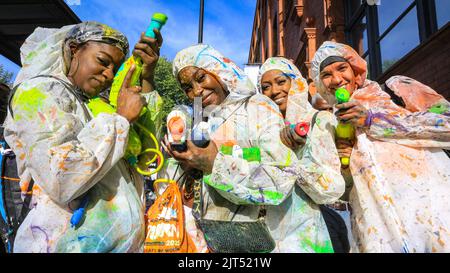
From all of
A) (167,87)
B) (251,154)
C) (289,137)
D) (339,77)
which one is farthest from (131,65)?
(167,87)

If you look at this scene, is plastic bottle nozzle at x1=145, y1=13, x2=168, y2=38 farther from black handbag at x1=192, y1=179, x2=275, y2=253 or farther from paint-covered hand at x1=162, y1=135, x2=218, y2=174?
black handbag at x1=192, y1=179, x2=275, y2=253

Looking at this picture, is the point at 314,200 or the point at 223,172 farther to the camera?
the point at 314,200

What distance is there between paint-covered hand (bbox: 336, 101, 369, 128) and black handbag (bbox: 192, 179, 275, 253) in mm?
783

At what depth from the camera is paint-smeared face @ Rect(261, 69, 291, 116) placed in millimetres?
2381

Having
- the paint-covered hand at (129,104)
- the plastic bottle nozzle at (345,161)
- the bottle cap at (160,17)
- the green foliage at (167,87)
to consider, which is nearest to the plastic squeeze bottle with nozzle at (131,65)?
the bottle cap at (160,17)

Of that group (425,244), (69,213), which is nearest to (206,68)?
(69,213)

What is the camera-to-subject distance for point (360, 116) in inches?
69.0

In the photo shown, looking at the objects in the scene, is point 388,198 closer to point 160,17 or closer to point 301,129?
point 301,129

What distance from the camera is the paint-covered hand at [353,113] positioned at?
5.73 feet

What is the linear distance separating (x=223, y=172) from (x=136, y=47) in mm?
849

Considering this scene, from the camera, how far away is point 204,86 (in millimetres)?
1843

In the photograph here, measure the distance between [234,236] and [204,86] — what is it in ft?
2.87

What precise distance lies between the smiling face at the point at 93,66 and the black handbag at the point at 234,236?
32.5 inches
